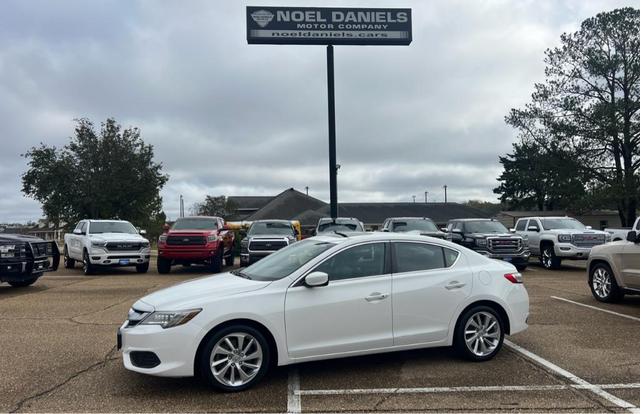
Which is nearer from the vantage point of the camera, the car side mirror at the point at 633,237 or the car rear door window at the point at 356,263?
the car rear door window at the point at 356,263

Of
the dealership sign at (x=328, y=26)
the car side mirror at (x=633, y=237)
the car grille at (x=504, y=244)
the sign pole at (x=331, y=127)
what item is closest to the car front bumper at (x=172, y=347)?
the car side mirror at (x=633, y=237)

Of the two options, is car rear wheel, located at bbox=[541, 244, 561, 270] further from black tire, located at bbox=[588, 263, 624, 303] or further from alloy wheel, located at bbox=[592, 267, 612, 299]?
alloy wheel, located at bbox=[592, 267, 612, 299]

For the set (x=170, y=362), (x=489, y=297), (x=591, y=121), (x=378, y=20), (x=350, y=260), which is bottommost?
(x=170, y=362)

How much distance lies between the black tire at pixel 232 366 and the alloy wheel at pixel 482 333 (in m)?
2.29

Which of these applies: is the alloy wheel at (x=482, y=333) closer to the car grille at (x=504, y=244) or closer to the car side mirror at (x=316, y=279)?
the car side mirror at (x=316, y=279)

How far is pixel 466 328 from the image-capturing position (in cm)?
593

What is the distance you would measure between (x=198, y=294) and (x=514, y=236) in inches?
537

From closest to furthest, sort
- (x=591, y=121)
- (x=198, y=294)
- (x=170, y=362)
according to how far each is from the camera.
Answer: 1. (x=170, y=362)
2. (x=198, y=294)
3. (x=591, y=121)

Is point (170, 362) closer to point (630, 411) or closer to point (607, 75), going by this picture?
point (630, 411)

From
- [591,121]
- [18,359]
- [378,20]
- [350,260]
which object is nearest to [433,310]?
[350,260]

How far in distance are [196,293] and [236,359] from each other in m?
Result: 0.76

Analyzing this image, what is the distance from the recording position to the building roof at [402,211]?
51906mm

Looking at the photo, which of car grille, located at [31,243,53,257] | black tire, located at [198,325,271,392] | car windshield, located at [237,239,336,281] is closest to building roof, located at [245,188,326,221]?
car grille, located at [31,243,53,257]

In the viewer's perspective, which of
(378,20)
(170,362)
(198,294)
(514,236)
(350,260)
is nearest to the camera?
(170,362)
